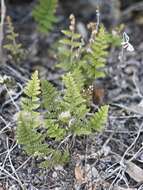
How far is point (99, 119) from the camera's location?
1915 mm

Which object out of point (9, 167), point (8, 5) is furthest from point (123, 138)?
point (8, 5)

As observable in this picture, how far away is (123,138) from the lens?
7.14 ft

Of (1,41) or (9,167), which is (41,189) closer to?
(9,167)

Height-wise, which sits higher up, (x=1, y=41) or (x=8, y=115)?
(x=1, y=41)

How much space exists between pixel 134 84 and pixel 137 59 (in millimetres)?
265

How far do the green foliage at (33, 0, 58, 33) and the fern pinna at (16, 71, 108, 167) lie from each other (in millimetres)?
697

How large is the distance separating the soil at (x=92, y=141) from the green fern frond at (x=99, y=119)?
16cm

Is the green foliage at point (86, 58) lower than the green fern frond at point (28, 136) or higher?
higher

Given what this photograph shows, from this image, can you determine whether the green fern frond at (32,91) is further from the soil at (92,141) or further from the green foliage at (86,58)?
the green foliage at (86,58)

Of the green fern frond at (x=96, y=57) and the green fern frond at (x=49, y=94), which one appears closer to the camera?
the green fern frond at (x=49, y=94)

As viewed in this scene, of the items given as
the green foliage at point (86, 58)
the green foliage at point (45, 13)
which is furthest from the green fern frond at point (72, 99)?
the green foliage at point (45, 13)

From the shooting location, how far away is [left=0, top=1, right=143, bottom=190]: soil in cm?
195

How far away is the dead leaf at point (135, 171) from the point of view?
199cm

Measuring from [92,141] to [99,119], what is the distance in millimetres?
228
